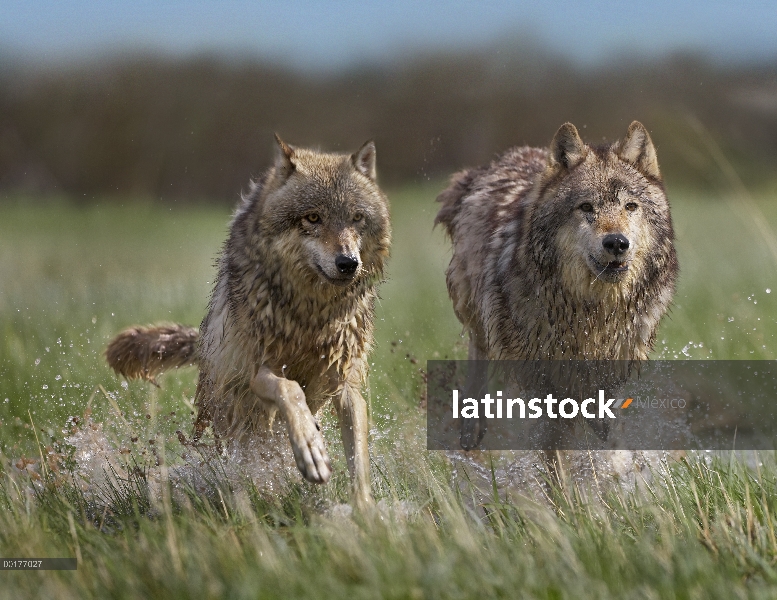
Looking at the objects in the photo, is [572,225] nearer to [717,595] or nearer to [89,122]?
[717,595]

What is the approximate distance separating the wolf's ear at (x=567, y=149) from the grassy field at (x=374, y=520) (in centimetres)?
104

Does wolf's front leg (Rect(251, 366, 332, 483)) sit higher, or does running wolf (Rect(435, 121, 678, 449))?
running wolf (Rect(435, 121, 678, 449))

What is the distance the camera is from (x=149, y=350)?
15.8 feet

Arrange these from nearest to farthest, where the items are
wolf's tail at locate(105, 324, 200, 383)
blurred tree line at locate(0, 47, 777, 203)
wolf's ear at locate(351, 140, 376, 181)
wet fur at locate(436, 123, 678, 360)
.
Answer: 1. wolf's ear at locate(351, 140, 376, 181)
2. wet fur at locate(436, 123, 678, 360)
3. wolf's tail at locate(105, 324, 200, 383)
4. blurred tree line at locate(0, 47, 777, 203)

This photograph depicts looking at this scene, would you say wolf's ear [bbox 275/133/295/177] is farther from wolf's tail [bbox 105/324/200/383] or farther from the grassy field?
wolf's tail [bbox 105/324/200/383]

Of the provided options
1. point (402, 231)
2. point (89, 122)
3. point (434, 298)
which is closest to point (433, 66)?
point (89, 122)

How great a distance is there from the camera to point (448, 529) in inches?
136

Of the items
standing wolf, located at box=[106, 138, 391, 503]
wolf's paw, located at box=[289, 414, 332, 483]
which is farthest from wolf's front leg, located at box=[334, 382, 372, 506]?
wolf's paw, located at box=[289, 414, 332, 483]

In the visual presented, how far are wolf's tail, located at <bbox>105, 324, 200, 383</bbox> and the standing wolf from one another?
0.43 metres

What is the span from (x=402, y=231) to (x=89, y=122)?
9.00 m

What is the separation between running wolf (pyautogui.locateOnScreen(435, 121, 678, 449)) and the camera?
4.33 m

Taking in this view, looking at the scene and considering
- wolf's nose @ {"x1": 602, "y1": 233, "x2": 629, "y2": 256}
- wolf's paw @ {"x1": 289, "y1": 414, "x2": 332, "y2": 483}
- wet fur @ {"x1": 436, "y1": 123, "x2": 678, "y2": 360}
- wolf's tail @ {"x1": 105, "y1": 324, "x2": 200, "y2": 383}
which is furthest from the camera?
wolf's tail @ {"x1": 105, "y1": 324, "x2": 200, "y2": 383}

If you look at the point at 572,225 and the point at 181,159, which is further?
the point at 181,159

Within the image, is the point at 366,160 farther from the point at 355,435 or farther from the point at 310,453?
the point at 310,453
